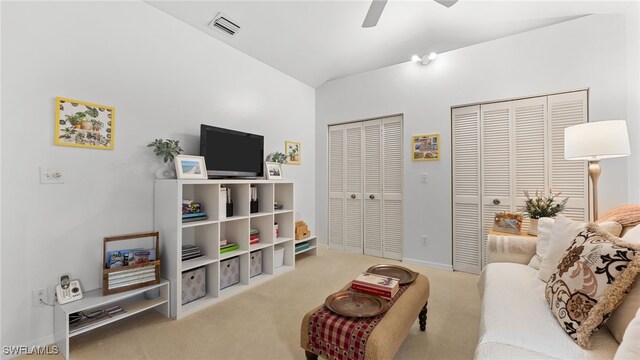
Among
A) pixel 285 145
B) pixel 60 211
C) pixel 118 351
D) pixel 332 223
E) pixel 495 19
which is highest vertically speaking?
pixel 495 19

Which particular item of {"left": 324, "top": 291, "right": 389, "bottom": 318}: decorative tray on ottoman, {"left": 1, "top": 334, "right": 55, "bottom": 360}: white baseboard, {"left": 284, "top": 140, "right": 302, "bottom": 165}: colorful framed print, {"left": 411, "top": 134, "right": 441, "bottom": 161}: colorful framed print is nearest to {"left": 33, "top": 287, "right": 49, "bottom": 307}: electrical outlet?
{"left": 1, "top": 334, "right": 55, "bottom": 360}: white baseboard

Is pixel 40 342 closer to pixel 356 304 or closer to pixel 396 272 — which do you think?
pixel 356 304

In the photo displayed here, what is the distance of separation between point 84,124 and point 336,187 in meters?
3.03

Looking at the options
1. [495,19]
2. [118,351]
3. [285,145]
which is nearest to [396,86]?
[495,19]

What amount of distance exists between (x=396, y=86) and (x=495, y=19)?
47.8 inches

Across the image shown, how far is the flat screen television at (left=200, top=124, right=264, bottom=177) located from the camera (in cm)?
267

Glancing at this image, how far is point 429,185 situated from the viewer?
11.1 feet

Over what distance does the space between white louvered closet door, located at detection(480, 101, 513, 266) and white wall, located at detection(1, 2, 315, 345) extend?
3034 millimetres

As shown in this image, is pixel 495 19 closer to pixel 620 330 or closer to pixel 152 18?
pixel 620 330

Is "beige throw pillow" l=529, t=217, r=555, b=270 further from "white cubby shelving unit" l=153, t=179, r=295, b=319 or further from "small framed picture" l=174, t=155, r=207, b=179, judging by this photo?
"small framed picture" l=174, t=155, r=207, b=179

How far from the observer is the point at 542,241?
189 centimetres

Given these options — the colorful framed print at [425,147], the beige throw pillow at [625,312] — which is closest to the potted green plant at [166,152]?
the colorful framed print at [425,147]

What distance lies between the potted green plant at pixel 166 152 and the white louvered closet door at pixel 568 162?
3651 mm

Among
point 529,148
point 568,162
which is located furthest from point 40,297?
point 568,162
